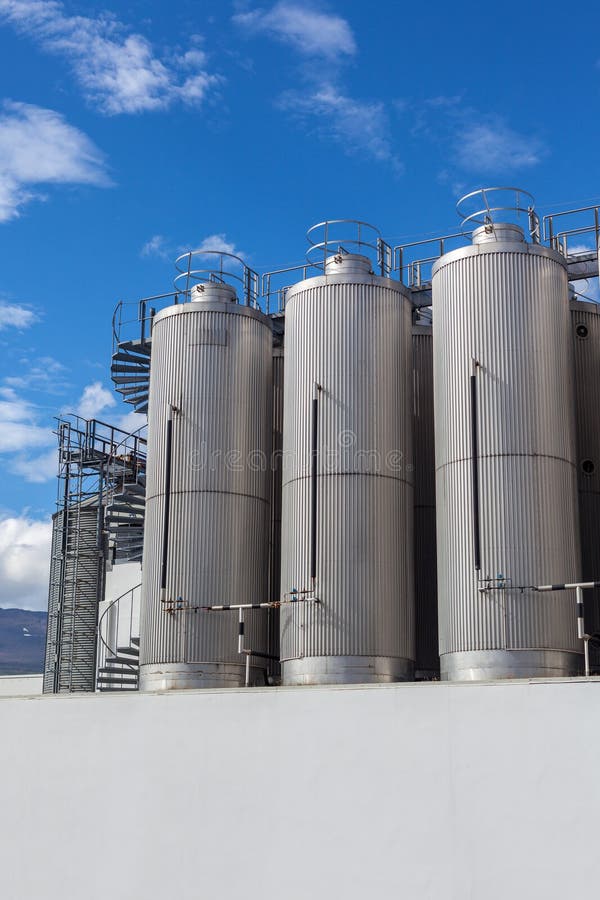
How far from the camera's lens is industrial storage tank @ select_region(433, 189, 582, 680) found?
2220cm

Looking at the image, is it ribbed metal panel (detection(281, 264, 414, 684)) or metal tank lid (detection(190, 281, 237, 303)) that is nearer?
ribbed metal panel (detection(281, 264, 414, 684))

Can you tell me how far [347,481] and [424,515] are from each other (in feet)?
13.8

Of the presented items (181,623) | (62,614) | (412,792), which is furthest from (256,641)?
(62,614)

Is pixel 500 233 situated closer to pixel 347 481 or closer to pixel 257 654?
pixel 347 481

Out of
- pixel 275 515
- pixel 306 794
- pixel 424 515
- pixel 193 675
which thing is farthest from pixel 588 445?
pixel 306 794

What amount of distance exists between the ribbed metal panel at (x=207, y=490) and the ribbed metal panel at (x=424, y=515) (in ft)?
12.9

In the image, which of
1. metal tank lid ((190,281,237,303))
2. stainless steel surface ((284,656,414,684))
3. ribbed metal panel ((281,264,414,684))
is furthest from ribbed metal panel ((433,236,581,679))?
metal tank lid ((190,281,237,303))

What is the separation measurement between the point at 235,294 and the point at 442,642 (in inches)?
446

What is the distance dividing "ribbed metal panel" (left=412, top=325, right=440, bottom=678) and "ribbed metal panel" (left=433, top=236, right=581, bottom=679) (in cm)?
390

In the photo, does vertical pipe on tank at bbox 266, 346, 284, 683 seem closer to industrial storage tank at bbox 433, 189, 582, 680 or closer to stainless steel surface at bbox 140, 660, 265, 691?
stainless steel surface at bbox 140, 660, 265, 691

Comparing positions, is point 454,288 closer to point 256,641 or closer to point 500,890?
point 256,641

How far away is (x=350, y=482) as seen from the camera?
24.6m

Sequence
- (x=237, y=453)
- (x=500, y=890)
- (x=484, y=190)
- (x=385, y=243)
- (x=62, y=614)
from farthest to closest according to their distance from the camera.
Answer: (x=62, y=614) < (x=385, y=243) < (x=237, y=453) < (x=484, y=190) < (x=500, y=890)

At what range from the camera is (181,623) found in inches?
1029
